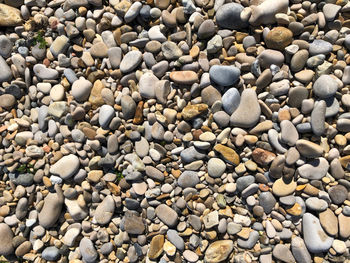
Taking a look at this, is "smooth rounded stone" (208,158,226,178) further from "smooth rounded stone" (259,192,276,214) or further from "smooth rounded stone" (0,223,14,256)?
"smooth rounded stone" (0,223,14,256)

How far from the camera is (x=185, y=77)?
2014mm

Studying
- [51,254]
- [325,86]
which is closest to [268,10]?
[325,86]

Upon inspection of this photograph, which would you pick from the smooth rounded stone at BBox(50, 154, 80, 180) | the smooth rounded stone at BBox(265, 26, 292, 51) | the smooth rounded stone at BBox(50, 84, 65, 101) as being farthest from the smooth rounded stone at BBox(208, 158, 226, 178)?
the smooth rounded stone at BBox(50, 84, 65, 101)

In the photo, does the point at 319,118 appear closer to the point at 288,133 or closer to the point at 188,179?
the point at 288,133

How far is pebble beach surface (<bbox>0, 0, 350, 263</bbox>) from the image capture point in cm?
190

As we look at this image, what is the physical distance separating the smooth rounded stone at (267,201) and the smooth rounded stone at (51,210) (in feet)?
5.10

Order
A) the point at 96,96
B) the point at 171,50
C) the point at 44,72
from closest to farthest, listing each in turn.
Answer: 1. the point at 171,50
2. the point at 96,96
3. the point at 44,72

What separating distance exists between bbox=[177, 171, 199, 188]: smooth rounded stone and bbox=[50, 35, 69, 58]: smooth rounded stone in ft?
4.77

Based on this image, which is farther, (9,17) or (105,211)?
(9,17)

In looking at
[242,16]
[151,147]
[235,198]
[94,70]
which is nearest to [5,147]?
[94,70]

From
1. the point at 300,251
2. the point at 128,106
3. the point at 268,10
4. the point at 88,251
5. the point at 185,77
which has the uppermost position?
the point at 268,10

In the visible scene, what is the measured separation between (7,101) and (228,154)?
1.93 m

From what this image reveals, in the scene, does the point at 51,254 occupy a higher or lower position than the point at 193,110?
lower

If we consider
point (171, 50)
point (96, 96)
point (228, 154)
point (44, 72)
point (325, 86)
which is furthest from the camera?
point (44, 72)
